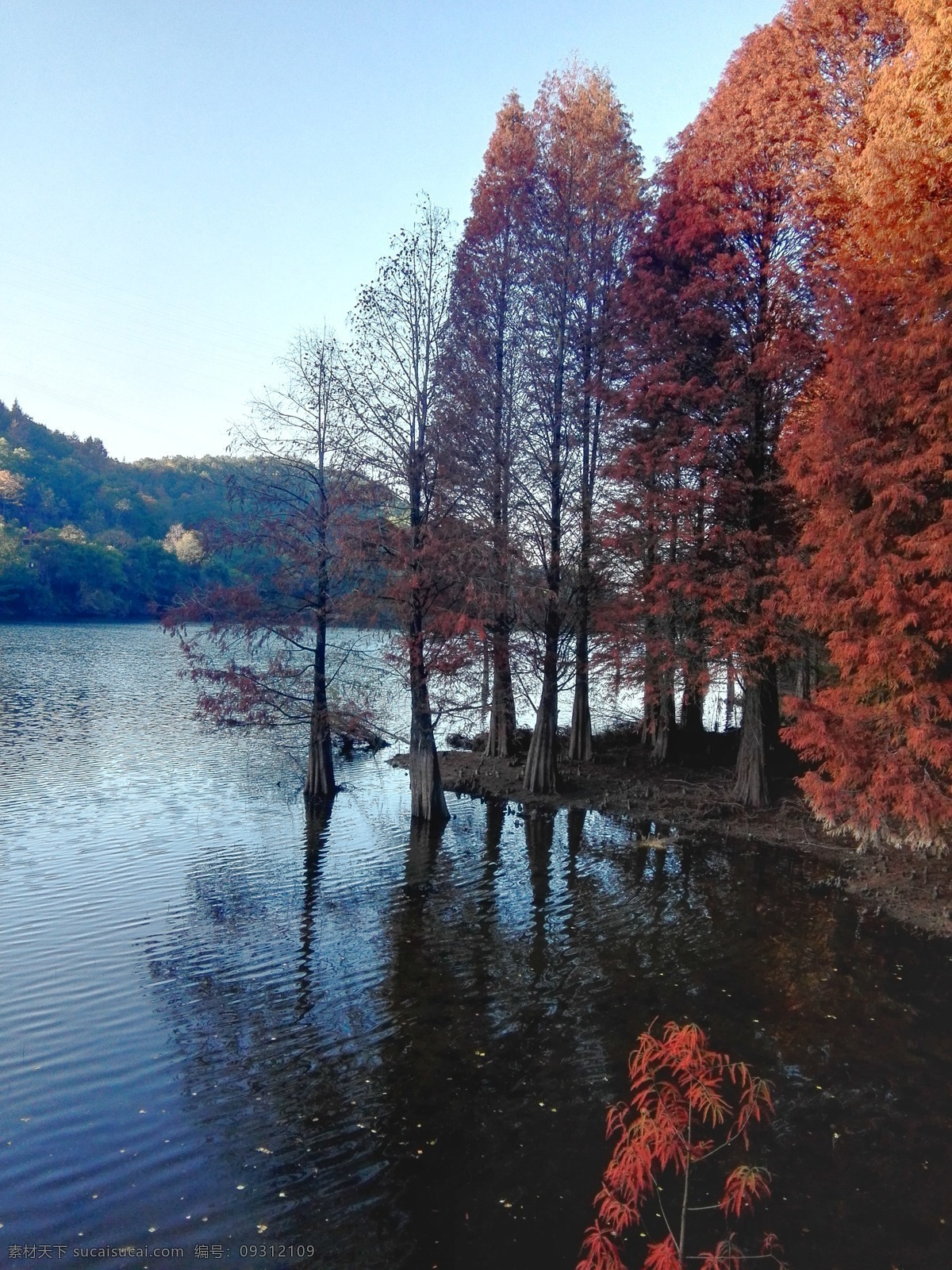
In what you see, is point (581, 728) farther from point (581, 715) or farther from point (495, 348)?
point (495, 348)

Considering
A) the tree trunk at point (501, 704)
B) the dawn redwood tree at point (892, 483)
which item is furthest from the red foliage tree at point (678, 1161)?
the tree trunk at point (501, 704)

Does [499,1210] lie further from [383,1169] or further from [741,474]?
[741,474]

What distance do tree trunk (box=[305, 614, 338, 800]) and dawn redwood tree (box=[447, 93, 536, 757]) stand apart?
3936mm

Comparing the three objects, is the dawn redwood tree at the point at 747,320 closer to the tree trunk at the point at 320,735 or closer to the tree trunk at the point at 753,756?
the tree trunk at the point at 753,756

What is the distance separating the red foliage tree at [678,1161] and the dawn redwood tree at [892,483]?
18.6 feet

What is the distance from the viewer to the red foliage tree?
149 inches

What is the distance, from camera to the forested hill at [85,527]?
68.1 metres

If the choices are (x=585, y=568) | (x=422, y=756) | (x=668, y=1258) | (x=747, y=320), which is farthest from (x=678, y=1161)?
(x=747, y=320)

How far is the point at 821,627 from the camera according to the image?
504 inches

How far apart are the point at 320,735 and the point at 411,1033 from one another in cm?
1064

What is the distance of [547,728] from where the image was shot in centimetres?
1919

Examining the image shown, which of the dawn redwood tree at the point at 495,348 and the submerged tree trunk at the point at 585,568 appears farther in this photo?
the submerged tree trunk at the point at 585,568

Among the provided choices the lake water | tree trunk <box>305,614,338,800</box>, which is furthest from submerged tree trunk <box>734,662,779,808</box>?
tree trunk <box>305,614,338,800</box>

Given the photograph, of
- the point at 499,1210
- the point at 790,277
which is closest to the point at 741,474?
the point at 790,277
